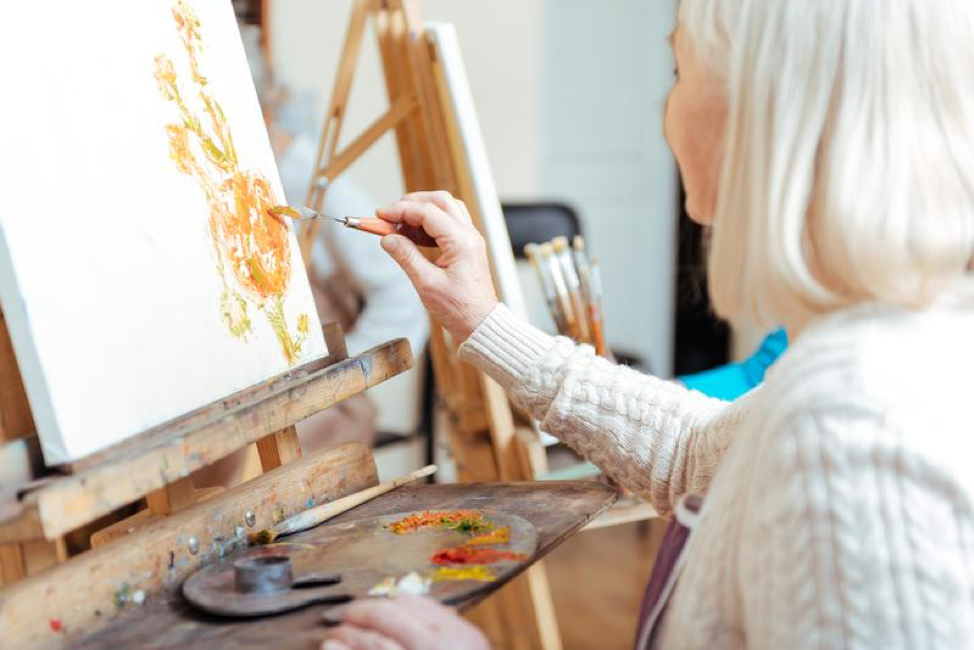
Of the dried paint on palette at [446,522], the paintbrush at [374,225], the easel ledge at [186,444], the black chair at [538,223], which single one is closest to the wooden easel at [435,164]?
the paintbrush at [374,225]

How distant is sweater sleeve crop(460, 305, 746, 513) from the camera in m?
1.19

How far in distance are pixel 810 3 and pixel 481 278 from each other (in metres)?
0.51

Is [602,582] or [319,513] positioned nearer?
[319,513]

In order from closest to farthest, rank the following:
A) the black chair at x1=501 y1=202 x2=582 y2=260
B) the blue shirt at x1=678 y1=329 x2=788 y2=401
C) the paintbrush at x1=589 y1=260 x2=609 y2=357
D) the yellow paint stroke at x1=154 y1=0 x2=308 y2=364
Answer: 1. the yellow paint stroke at x1=154 y1=0 x2=308 y2=364
2. the paintbrush at x1=589 y1=260 x2=609 y2=357
3. the blue shirt at x1=678 y1=329 x2=788 y2=401
4. the black chair at x1=501 y1=202 x2=582 y2=260

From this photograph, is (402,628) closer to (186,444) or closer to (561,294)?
(186,444)

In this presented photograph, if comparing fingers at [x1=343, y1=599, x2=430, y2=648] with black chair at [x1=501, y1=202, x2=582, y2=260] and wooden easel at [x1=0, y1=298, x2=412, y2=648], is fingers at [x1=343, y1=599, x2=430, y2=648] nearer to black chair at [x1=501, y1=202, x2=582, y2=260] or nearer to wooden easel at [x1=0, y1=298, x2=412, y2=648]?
wooden easel at [x1=0, y1=298, x2=412, y2=648]

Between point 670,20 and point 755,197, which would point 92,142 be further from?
point 670,20

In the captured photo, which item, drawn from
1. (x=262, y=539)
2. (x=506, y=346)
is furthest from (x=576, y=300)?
(x=262, y=539)

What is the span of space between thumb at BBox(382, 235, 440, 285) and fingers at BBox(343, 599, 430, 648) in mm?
463

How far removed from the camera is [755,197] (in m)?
0.82

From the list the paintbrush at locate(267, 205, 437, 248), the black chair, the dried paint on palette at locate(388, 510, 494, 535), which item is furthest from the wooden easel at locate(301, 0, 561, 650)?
the black chair

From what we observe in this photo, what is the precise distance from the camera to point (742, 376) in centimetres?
208

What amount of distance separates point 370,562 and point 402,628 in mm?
160

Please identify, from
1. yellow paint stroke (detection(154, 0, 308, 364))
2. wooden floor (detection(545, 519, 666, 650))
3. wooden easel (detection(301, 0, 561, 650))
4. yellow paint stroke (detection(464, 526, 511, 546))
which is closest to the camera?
yellow paint stroke (detection(464, 526, 511, 546))
